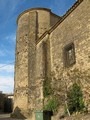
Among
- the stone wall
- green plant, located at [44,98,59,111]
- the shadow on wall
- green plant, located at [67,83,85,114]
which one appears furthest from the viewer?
the shadow on wall

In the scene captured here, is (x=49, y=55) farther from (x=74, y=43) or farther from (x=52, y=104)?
(x=52, y=104)

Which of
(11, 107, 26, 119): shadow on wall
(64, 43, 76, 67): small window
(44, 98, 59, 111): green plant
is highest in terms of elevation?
(64, 43, 76, 67): small window

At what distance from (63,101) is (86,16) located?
5570 mm

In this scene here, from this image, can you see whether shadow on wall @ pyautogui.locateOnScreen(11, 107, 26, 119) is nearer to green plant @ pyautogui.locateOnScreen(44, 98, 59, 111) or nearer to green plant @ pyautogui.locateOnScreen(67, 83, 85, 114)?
green plant @ pyautogui.locateOnScreen(44, 98, 59, 111)

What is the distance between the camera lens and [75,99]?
37.6ft

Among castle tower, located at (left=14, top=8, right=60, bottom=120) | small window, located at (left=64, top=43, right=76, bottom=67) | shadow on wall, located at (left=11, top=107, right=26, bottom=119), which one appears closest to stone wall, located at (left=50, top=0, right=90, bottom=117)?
small window, located at (left=64, top=43, right=76, bottom=67)

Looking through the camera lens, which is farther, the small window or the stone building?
the small window

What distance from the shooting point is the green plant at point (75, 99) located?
11284 mm

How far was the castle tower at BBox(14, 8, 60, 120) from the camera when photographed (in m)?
17.6

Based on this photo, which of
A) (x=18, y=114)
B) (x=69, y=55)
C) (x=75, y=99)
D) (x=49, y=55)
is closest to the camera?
(x=75, y=99)

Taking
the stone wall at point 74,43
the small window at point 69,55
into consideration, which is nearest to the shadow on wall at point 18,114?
the stone wall at point 74,43

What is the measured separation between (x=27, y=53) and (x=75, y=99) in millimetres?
8680

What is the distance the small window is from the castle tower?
4.90 metres

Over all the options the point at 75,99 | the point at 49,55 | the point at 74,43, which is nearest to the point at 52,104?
the point at 75,99
